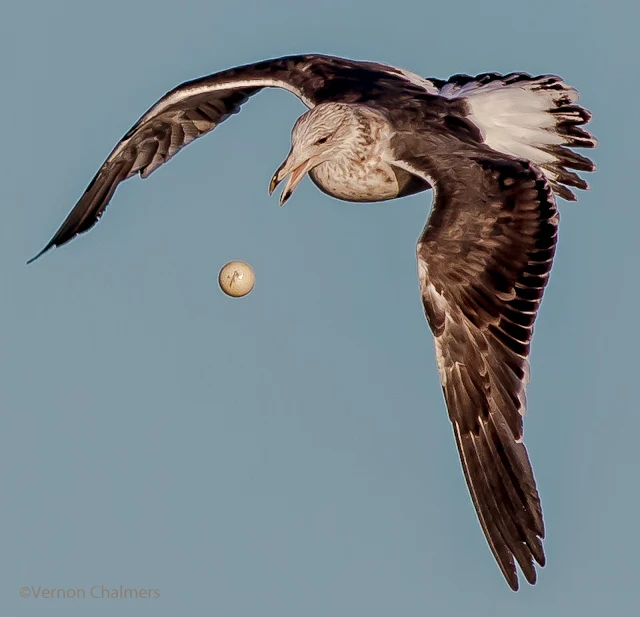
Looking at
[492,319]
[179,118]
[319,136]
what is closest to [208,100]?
[179,118]

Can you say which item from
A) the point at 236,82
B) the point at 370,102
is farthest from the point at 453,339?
the point at 236,82

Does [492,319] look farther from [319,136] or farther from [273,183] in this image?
[319,136]

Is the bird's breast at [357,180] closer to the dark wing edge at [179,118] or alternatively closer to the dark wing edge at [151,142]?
the dark wing edge at [179,118]

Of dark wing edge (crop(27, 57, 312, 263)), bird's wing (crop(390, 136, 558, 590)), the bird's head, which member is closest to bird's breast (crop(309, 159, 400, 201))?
the bird's head

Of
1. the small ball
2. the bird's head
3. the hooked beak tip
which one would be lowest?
the small ball

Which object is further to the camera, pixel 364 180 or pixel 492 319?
pixel 364 180

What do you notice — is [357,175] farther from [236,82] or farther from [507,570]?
[507,570]

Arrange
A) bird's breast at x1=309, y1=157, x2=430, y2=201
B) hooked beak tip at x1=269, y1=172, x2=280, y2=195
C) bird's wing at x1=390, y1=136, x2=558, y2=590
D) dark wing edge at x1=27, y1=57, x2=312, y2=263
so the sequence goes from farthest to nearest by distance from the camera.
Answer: dark wing edge at x1=27, y1=57, x2=312, y2=263, bird's breast at x1=309, y1=157, x2=430, y2=201, hooked beak tip at x1=269, y1=172, x2=280, y2=195, bird's wing at x1=390, y1=136, x2=558, y2=590

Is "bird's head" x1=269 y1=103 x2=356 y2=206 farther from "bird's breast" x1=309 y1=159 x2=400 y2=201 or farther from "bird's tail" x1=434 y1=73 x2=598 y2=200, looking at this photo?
"bird's tail" x1=434 y1=73 x2=598 y2=200
